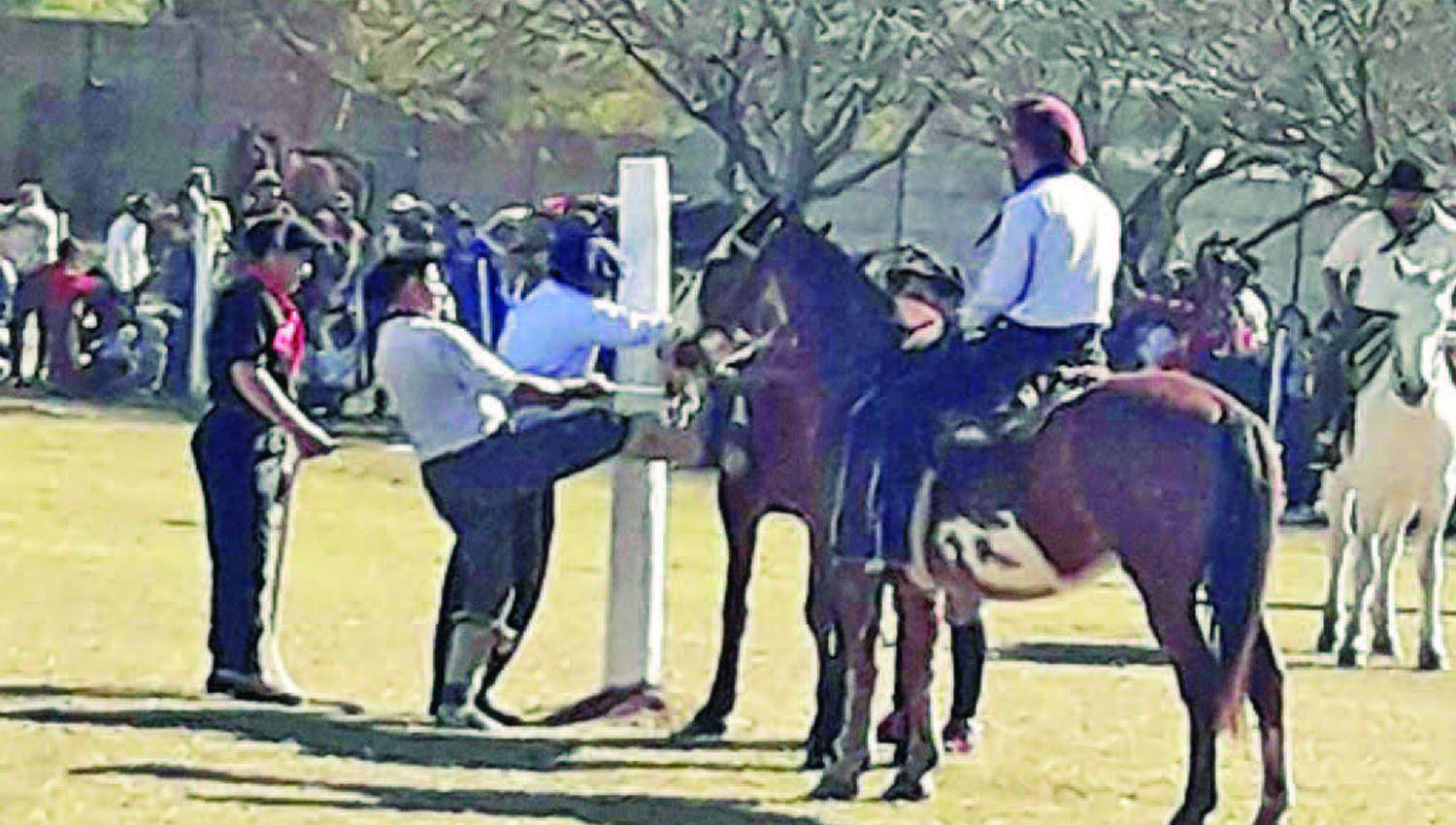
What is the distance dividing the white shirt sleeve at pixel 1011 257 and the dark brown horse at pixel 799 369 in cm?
84

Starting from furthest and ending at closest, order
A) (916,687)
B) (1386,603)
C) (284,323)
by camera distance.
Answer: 1. (1386,603)
2. (284,323)
3. (916,687)

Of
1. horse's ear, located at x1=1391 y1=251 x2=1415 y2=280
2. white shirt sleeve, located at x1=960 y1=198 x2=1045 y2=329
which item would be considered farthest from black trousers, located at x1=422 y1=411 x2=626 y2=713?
horse's ear, located at x1=1391 y1=251 x2=1415 y2=280

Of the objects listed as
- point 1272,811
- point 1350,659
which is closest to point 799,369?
point 1272,811

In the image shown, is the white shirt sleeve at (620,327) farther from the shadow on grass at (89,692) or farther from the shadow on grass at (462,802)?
the shadow on grass at (89,692)

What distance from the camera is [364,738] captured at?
46.9 ft

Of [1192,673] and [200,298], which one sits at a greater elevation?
[200,298]

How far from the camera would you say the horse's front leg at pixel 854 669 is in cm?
1320

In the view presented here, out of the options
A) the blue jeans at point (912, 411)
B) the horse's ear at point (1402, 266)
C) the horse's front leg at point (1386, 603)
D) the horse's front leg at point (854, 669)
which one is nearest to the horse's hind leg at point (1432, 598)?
the horse's front leg at point (1386, 603)

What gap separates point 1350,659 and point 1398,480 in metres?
1.09

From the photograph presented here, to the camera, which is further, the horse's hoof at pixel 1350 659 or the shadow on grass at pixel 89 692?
the horse's hoof at pixel 1350 659

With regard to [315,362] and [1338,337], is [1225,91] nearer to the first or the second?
[315,362]

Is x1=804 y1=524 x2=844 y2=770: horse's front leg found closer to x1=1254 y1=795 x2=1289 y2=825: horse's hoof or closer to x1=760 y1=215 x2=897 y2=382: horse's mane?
x1=760 y1=215 x2=897 y2=382: horse's mane

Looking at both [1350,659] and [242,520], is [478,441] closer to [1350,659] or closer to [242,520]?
[242,520]

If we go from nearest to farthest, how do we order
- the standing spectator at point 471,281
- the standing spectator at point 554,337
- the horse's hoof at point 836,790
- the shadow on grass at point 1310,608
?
the horse's hoof at point 836,790
the standing spectator at point 554,337
the shadow on grass at point 1310,608
the standing spectator at point 471,281
